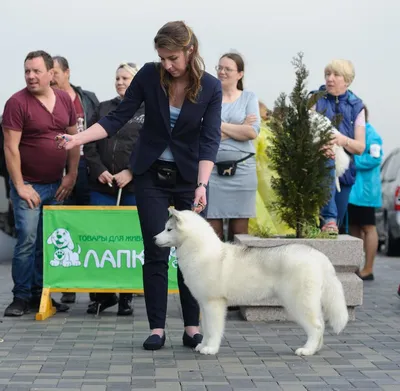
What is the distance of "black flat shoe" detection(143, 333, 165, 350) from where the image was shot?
23.4 feet

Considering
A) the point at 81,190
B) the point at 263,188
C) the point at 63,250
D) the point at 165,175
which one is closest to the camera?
the point at 165,175

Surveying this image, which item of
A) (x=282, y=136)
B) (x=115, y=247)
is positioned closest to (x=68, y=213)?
(x=115, y=247)

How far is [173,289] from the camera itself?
29.9 feet

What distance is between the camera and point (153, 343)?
712cm

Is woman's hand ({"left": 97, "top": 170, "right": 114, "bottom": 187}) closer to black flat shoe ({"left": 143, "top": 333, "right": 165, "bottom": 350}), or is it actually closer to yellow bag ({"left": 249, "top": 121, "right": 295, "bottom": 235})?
black flat shoe ({"left": 143, "top": 333, "right": 165, "bottom": 350})

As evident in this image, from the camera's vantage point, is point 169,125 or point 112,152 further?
point 112,152

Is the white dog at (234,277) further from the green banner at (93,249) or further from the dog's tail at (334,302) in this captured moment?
the green banner at (93,249)

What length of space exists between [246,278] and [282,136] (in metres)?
2.14

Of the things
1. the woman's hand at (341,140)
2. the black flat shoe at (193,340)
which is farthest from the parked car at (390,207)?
the black flat shoe at (193,340)

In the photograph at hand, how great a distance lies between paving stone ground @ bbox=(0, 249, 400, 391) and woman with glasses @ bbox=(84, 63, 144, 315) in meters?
0.20

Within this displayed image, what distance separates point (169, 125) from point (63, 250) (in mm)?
2519

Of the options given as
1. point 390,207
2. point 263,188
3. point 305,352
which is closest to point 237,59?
point 263,188

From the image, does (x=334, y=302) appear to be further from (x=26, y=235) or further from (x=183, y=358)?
(x=26, y=235)

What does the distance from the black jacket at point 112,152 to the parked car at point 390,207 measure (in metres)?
7.02
